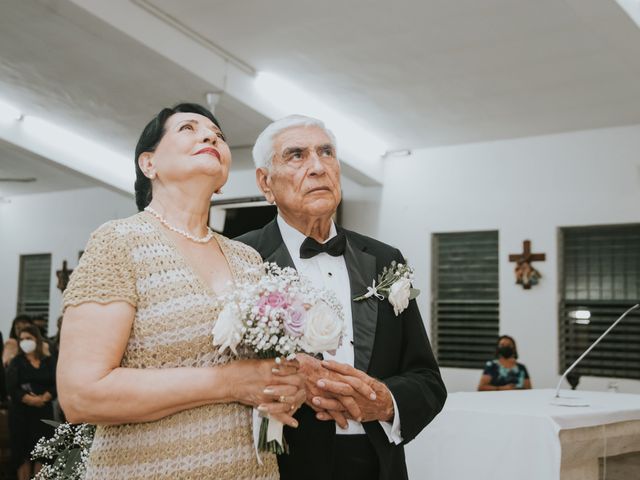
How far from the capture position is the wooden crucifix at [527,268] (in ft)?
29.4

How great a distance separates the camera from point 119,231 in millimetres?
1827

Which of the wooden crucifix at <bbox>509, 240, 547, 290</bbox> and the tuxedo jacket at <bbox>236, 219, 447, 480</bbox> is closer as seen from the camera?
the tuxedo jacket at <bbox>236, 219, 447, 480</bbox>

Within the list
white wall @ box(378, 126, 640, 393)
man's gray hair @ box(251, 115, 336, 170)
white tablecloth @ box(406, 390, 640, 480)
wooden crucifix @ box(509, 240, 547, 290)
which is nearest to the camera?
man's gray hair @ box(251, 115, 336, 170)

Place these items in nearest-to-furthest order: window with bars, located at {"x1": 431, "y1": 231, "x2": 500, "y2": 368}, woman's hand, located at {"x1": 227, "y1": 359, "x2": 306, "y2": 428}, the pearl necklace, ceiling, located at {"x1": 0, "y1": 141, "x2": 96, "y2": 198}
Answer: woman's hand, located at {"x1": 227, "y1": 359, "x2": 306, "y2": 428} < the pearl necklace < window with bars, located at {"x1": 431, "y1": 231, "x2": 500, "y2": 368} < ceiling, located at {"x1": 0, "y1": 141, "x2": 96, "y2": 198}

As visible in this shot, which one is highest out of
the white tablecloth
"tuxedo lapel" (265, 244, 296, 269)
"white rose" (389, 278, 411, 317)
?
"tuxedo lapel" (265, 244, 296, 269)

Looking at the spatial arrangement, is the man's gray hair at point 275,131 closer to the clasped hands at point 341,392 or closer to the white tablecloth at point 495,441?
the clasped hands at point 341,392

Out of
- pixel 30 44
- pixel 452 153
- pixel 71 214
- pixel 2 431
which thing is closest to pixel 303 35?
pixel 30 44

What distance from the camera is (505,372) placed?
8.23 metres

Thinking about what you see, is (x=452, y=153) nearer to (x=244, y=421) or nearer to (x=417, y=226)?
(x=417, y=226)

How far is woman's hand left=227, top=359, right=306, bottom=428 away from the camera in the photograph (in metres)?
1.79

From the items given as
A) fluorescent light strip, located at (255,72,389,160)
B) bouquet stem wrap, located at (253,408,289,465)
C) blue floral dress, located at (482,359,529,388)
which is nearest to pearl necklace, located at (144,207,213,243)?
bouquet stem wrap, located at (253,408,289,465)

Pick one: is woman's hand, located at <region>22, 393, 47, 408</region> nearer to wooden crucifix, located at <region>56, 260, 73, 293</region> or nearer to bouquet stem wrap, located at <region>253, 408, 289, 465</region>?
bouquet stem wrap, located at <region>253, 408, 289, 465</region>

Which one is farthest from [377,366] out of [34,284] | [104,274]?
[34,284]

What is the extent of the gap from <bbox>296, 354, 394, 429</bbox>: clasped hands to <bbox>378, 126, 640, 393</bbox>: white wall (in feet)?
22.6
